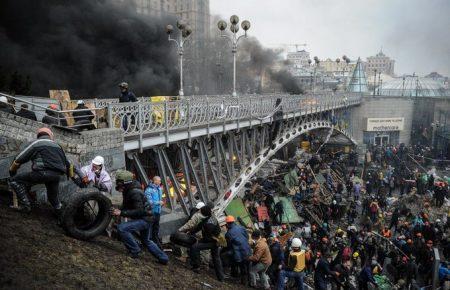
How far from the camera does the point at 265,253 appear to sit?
26.2 feet

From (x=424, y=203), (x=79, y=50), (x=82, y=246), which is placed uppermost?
(x=79, y=50)

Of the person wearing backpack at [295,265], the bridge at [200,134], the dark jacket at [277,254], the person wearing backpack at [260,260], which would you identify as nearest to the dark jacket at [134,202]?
the bridge at [200,134]

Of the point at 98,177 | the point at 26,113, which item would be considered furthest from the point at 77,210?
the point at 26,113

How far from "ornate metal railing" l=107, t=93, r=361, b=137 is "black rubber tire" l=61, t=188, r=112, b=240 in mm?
2461

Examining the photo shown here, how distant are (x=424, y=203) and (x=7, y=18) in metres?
28.7

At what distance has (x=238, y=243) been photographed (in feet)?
24.8

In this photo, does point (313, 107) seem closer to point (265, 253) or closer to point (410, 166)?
point (410, 166)

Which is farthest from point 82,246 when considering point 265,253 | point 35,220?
point 265,253

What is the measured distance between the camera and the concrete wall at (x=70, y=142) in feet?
21.9

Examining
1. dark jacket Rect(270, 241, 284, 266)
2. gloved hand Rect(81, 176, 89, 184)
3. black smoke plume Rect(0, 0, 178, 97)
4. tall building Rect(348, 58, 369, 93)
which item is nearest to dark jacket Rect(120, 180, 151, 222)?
gloved hand Rect(81, 176, 89, 184)

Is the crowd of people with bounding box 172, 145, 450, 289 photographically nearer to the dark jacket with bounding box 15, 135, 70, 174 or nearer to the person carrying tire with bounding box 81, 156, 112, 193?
the person carrying tire with bounding box 81, 156, 112, 193

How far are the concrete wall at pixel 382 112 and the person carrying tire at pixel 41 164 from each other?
38606 mm

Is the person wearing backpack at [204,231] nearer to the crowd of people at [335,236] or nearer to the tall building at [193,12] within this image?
the crowd of people at [335,236]

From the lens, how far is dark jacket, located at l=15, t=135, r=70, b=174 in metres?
5.46
